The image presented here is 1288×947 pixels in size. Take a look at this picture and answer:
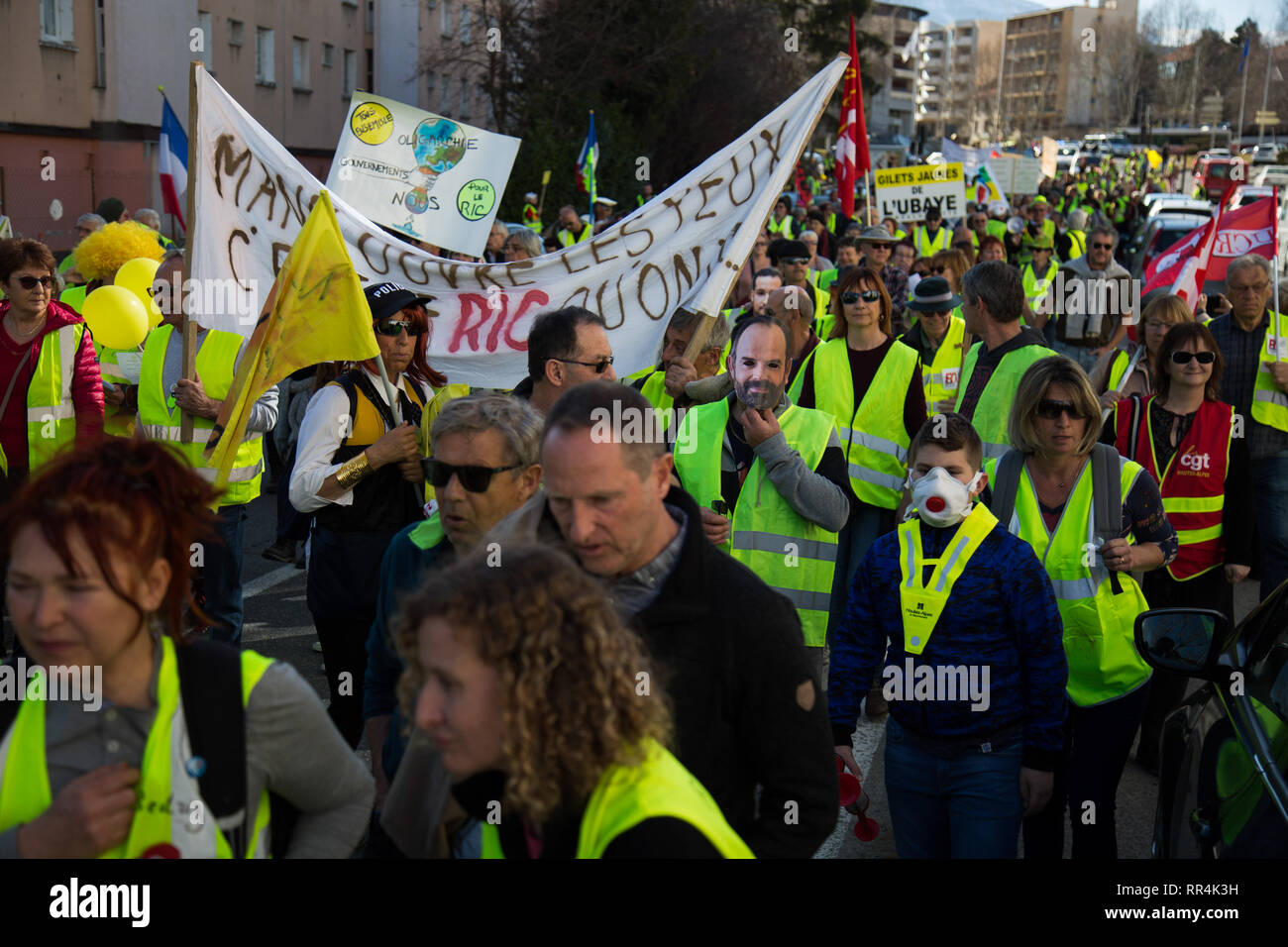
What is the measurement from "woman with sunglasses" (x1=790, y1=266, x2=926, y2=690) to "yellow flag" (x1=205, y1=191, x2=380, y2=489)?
2.51m

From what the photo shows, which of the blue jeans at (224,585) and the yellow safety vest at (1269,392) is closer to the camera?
the blue jeans at (224,585)

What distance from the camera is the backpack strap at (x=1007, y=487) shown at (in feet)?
14.5

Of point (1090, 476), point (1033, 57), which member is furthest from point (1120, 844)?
point (1033, 57)

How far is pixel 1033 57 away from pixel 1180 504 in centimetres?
14344

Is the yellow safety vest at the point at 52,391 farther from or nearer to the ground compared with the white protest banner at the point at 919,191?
nearer to the ground

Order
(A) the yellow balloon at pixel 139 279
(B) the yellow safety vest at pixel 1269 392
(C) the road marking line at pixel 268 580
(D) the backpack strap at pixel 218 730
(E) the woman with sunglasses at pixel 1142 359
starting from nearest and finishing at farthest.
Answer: (D) the backpack strap at pixel 218 730 < (E) the woman with sunglasses at pixel 1142 359 < (B) the yellow safety vest at pixel 1269 392 < (A) the yellow balloon at pixel 139 279 < (C) the road marking line at pixel 268 580

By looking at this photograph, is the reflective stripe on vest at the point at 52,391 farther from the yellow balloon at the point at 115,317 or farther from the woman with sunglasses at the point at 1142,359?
the woman with sunglasses at the point at 1142,359

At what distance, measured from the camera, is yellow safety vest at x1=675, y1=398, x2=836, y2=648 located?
471 centimetres

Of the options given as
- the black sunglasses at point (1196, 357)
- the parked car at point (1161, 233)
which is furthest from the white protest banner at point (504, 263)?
the parked car at point (1161, 233)

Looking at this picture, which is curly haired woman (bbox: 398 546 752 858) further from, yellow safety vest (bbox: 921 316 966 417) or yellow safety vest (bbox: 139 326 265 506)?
yellow safety vest (bbox: 921 316 966 417)

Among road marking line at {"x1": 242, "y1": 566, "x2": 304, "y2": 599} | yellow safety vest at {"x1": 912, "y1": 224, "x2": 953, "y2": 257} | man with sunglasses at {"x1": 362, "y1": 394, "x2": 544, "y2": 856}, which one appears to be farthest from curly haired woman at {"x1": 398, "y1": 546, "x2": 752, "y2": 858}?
yellow safety vest at {"x1": 912, "y1": 224, "x2": 953, "y2": 257}

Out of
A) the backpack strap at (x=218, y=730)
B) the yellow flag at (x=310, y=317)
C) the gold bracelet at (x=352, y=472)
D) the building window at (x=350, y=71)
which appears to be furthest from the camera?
the building window at (x=350, y=71)

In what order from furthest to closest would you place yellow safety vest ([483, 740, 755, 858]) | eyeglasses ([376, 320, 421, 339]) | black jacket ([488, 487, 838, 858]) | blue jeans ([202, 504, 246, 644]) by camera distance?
blue jeans ([202, 504, 246, 644]), eyeglasses ([376, 320, 421, 339]), black jacket ([488, 487, 838, 858]), yellow safety vest ([483, 740, 755, 858])

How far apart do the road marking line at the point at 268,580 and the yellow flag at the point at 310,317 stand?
12.7ft
